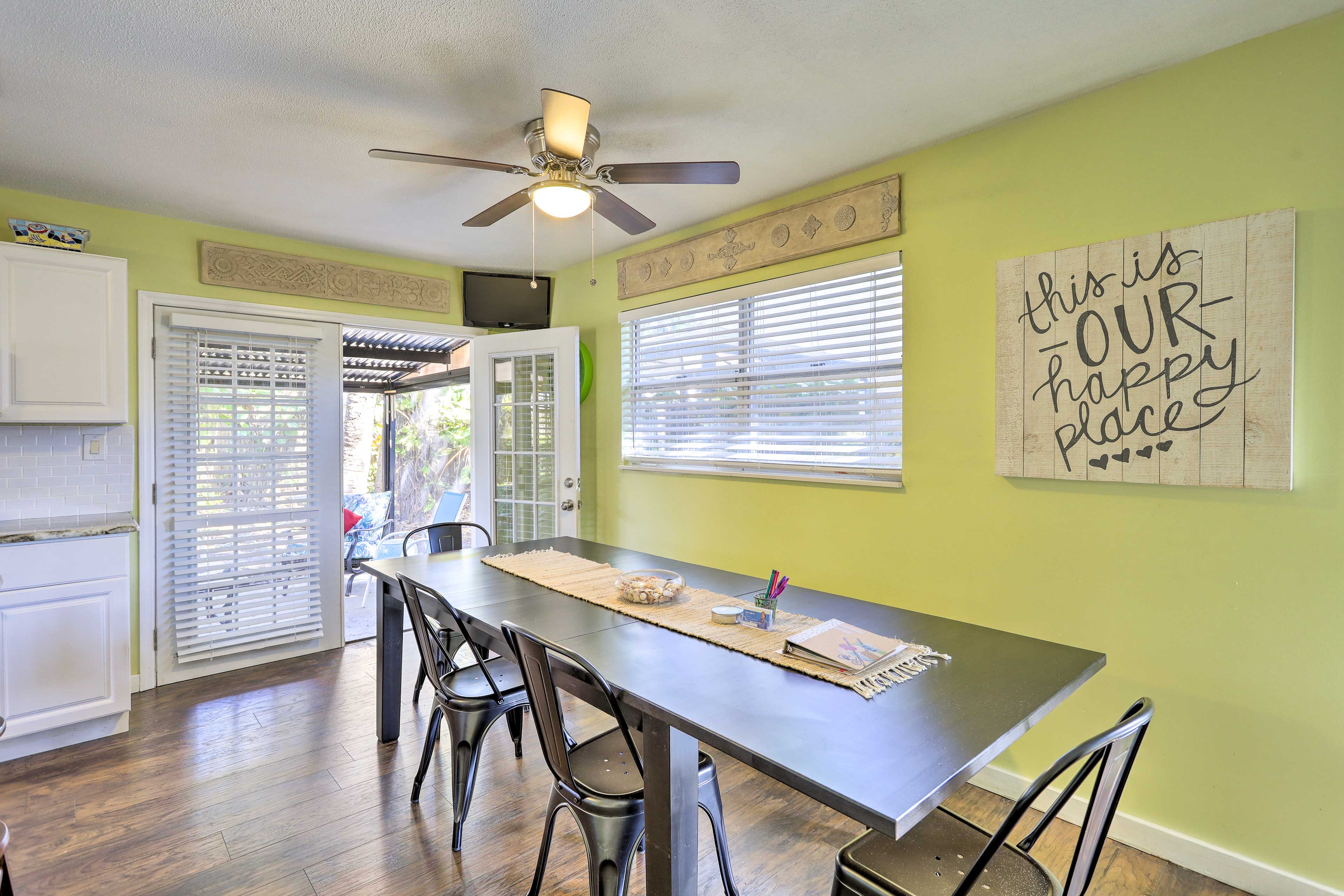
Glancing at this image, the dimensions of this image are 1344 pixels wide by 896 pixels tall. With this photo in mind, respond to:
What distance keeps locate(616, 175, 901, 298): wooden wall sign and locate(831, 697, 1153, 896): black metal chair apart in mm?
2094

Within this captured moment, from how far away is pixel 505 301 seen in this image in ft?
14.8

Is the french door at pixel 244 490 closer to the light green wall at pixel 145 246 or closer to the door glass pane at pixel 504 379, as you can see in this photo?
the light green wall at pixel 145 246

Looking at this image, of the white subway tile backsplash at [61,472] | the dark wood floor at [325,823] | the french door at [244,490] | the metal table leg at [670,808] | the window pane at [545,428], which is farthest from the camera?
the window pane at [545,428]

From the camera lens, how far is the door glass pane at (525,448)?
4148 mm

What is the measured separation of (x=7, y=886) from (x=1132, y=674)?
3106 mm

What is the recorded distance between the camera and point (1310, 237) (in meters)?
1.80

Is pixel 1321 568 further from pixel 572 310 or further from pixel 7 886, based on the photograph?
pixel 572 310

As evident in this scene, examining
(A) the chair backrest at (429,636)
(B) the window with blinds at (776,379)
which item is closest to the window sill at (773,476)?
(B) the window with blinds at (776,379)

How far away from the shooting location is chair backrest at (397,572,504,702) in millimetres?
1999

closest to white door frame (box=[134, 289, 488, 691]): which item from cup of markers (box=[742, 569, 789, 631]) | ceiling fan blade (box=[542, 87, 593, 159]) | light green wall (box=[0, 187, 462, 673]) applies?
light green wall (box=[0, 187, 462, 673])

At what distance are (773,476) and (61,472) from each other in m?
3.44

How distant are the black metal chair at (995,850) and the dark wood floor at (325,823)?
26.8 inches

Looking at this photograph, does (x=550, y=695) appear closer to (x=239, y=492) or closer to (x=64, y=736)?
(x=64, y=736)

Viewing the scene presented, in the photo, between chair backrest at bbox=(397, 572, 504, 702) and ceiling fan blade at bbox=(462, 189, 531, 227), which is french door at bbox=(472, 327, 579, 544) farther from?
chair backrest at bbox=(397, 572, 504, 702)
